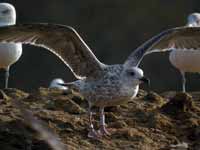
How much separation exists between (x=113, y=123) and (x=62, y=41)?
74cm

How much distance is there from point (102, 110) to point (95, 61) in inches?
14.9

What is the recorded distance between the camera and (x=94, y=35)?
19781 mm

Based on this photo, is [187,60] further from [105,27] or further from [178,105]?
[105,27]

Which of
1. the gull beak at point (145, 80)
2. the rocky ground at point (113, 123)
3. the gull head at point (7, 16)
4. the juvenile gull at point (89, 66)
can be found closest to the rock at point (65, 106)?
the rocky ground at point (113, 123)

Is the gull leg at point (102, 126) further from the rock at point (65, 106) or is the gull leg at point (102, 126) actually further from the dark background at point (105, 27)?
the dark background at point (105, 27)

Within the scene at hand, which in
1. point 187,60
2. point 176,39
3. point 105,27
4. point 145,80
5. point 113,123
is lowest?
point 105,27

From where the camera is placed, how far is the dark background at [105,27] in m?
18.6

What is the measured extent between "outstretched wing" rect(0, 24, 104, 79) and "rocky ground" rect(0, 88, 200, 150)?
0.40m

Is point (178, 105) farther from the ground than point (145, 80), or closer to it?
closer to it

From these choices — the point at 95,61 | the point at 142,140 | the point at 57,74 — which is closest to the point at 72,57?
the point at 95,61

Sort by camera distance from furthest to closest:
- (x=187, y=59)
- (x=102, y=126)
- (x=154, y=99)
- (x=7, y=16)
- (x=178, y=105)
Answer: (x=7, y=16) → (x=187, y=59) → (x=154, y=99) → (x=178, y=105) → (x=102, y=126)

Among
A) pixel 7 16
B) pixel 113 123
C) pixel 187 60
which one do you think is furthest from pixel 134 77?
pixel 7 16

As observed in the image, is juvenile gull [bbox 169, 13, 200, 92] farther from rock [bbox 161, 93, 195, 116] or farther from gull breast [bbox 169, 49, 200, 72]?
rock [bbox 161, 93, 195, 116]

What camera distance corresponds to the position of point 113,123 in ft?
23.5
